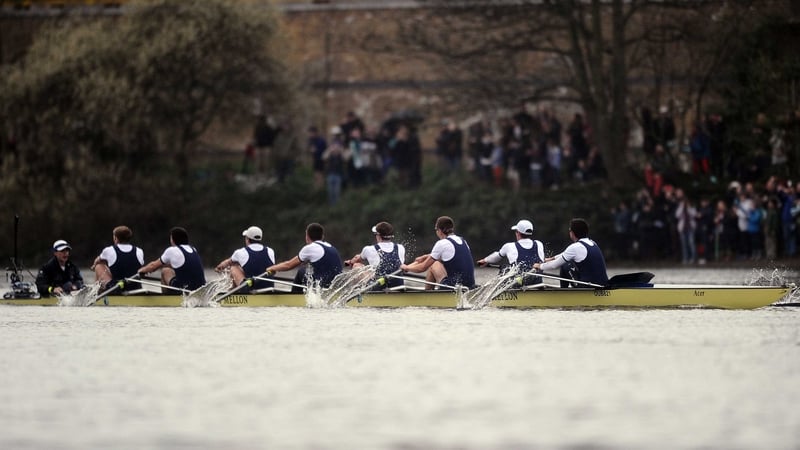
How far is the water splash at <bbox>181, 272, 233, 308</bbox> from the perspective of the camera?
2481 centimetres

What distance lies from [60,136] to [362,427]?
3332cm

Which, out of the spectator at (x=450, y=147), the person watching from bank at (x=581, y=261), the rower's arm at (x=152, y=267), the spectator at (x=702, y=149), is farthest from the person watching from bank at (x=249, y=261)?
the spectator at (x=450, y=147)

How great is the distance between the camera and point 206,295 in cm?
2488

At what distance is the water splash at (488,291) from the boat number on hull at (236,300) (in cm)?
356

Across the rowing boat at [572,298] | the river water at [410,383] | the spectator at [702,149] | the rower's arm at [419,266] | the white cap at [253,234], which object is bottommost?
the river water at [410,383]

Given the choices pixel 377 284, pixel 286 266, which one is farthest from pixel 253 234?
pixel 377 284

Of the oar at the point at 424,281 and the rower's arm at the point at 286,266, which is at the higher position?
the rower's arm at the point at 286,266

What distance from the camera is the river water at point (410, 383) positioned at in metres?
11.1

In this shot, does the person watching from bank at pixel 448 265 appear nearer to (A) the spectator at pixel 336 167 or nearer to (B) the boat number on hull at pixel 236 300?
(B) the boat number on hull at pixel 236 300

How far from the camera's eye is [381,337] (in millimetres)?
18531

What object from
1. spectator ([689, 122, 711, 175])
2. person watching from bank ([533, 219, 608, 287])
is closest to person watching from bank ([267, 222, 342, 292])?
person watching from bank ([533, 219, 608, 287])

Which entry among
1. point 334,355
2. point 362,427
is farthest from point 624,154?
point 362,427

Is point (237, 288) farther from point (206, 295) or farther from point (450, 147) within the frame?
point (450, 147)

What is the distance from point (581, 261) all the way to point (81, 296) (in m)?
8.25
